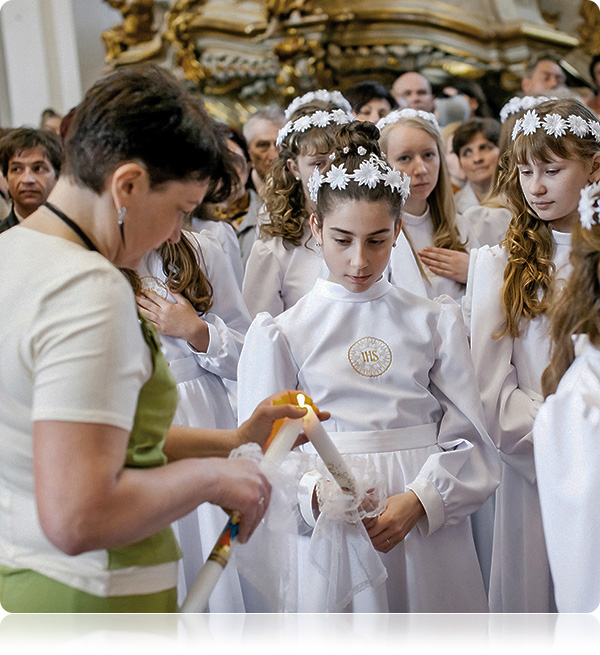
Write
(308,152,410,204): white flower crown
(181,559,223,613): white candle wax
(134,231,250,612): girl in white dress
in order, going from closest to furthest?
1. (181,559,223,613): white candle wax
2. (308,152,410,204): white flower crown
3. (134,231,250,612): girl in white dress

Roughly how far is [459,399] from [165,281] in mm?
1046

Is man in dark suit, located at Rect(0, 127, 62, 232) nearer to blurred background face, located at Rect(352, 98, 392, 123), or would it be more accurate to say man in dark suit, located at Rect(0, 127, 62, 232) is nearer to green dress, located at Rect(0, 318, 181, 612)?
blurred background face, located at Rect(352, 98, 392, 123)

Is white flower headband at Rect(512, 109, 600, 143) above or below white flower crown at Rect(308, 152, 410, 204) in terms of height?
above

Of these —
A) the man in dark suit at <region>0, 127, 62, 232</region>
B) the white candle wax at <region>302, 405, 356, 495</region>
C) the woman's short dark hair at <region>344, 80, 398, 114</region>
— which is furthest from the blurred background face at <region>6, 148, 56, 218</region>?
the white candle wax at <region>302, 405, 356, 495</region>

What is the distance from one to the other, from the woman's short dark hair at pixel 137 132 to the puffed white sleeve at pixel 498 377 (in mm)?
1328

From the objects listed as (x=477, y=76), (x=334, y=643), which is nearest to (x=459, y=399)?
(x=334, y=643)

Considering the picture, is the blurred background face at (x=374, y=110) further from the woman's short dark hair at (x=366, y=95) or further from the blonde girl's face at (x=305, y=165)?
the blonde girl's face at (x=305, y=165)

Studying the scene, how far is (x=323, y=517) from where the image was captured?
179 centimetres

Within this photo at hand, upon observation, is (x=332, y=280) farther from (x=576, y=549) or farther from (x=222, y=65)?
(x=222, y=65)

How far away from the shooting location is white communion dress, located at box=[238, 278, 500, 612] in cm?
195

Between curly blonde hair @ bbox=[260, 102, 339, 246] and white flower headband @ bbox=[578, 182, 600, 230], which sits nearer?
white flower headband @ bbox=[578, 182, 600, 230]

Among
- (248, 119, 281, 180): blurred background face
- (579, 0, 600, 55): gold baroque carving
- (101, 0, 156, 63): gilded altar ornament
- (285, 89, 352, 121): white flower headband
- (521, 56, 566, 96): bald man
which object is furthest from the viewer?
(101, 0, 156, 63): gilded altar ornament

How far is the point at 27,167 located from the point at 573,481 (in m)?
2.38

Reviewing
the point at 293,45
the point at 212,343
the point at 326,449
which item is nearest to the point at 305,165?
Result: the point at 212,343
